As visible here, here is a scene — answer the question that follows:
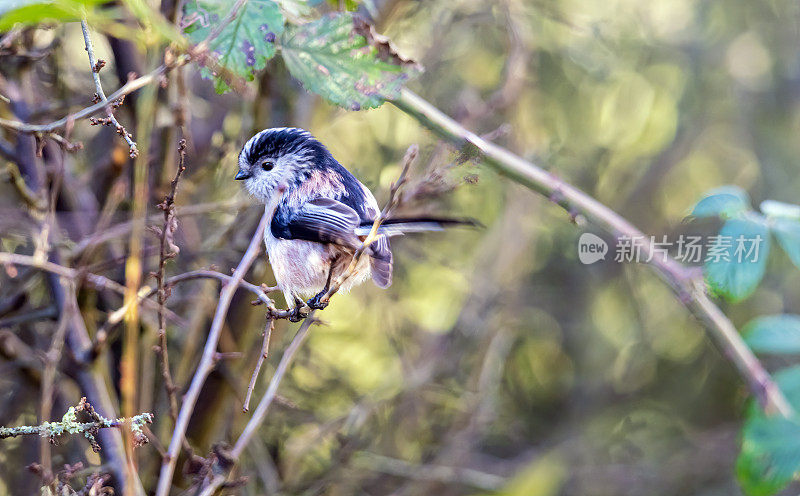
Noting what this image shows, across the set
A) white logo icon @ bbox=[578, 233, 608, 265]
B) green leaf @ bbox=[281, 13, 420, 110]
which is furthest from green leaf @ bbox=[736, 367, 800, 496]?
white logo icon @ bbox=[578, 233, 608, 265]

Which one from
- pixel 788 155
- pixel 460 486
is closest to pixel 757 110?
pixel 788 155

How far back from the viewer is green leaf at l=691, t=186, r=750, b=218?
1.77 meters

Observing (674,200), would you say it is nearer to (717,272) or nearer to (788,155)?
(788,155)

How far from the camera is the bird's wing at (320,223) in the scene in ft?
7.68

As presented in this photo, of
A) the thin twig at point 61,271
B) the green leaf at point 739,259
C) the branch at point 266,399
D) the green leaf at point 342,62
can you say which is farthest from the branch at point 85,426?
the green leaf at point 739,259

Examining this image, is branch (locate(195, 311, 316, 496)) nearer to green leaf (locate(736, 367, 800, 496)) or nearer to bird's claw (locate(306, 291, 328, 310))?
bird's claw (locate(306, 291, 328, 310))

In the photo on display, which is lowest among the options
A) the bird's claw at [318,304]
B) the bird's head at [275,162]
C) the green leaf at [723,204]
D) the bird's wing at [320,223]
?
the bird's claw at [318,304]

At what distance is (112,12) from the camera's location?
204 centimetres

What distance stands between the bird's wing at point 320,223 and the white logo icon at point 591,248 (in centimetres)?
181

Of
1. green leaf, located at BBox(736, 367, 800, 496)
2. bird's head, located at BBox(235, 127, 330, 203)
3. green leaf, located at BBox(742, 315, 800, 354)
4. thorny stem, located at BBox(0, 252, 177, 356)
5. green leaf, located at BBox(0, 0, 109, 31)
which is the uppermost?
bird's head, located at BBox(235, 127, 330, 203)

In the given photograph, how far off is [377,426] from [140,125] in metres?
2.11

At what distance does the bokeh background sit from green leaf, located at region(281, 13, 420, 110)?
108 centimetres

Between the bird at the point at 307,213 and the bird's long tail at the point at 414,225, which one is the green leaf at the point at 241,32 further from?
the bird at the point at 307,213

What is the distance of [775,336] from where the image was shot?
1.50 meters
